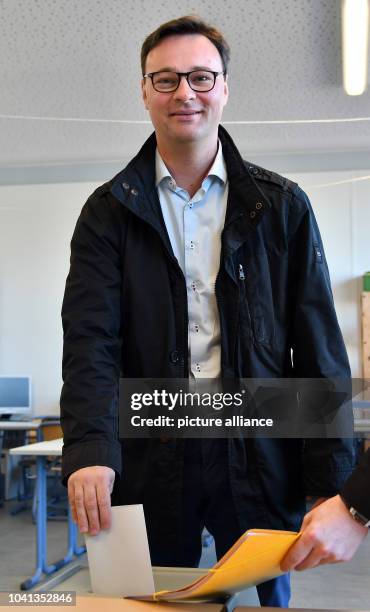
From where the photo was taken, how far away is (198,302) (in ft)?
4.23

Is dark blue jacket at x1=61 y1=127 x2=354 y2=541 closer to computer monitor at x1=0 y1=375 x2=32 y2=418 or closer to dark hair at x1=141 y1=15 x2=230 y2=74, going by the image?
dark hair at x1=141 y1=15 x2=230 y2=74

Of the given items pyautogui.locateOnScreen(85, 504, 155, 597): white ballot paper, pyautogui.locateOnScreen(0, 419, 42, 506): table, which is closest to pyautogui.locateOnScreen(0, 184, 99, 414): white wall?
pyautogui.locateOnScreen(0, 419, 42, 506): table

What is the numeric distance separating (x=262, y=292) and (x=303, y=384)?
193mm

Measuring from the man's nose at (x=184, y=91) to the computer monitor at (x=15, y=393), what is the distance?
5.78m

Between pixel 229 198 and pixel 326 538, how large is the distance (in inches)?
29.5

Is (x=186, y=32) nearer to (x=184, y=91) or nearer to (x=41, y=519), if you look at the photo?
(x=184, y=91)

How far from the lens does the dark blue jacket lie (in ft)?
4.01

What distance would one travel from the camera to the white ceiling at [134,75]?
4324mm

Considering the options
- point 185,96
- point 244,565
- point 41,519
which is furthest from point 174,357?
point 41,519

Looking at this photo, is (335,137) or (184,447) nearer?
(184,447)

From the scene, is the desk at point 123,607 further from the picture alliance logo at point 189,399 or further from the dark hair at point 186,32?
the dark hair at point 186,32

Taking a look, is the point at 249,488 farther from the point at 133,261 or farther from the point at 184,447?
the point at 133,261

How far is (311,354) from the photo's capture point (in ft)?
4.07

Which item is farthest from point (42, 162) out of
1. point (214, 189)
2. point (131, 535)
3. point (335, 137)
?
point (131, 535)
